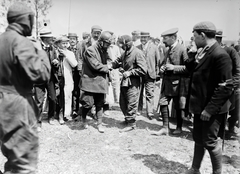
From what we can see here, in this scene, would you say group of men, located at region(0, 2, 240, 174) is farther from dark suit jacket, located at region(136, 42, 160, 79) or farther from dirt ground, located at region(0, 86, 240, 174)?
dark suit jacket, located at region(136, 42, 160, 79)

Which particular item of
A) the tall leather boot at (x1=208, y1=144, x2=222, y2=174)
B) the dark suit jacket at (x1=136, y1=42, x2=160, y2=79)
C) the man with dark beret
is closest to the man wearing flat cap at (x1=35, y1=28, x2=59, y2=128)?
the dark suit jacket at (x1=136, y1=42, x2=160, y2=79)

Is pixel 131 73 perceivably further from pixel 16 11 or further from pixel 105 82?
pixel 16 11

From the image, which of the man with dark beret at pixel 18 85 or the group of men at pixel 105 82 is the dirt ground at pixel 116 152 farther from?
the man with dark beret at pixel 18 85

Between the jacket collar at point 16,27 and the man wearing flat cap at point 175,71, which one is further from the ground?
the jacket collar at point 16,27

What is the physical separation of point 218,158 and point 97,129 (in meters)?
3.17

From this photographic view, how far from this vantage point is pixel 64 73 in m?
6.07

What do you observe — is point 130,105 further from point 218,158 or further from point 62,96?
point 218,158

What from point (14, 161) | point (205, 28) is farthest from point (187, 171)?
point (14, 161)

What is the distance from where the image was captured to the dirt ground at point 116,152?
149 inches

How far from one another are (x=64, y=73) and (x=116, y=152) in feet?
8.53

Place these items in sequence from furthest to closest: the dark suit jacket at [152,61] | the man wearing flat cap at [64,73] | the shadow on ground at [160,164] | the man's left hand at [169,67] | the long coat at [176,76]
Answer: the dark suit jacket at [152,61]
the man wearing flat cap at [64,73]
the long coat at [176,76]
the man's left hand at [169,67]
the shadow on ground at [160,164]

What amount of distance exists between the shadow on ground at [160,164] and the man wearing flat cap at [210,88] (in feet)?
2.31

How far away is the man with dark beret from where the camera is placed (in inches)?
91.7

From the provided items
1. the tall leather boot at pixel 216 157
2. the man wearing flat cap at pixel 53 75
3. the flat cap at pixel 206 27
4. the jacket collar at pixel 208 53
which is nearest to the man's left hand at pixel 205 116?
the tall leather boot at pixel 216 157
